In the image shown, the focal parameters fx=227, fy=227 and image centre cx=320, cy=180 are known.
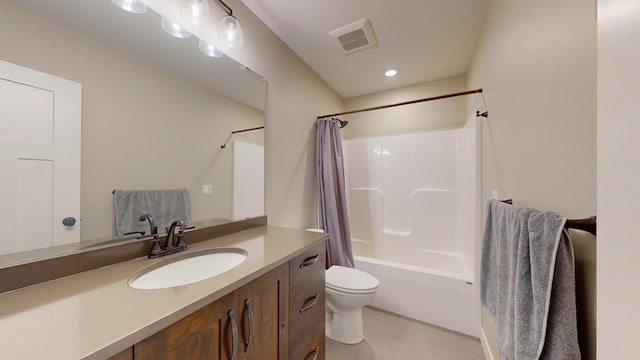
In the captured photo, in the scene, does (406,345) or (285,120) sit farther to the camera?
(285,120)

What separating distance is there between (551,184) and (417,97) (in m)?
2.18

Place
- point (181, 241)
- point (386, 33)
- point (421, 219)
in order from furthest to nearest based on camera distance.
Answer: point (421, 219) → point (386, 33) → point (181, 241)

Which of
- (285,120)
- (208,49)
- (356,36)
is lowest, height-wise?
(285,120)

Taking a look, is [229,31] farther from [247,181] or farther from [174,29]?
[247,181]

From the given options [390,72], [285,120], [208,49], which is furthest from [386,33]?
[208,49]

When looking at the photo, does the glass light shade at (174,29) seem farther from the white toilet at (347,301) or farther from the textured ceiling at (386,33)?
the white toilet at (347,301)

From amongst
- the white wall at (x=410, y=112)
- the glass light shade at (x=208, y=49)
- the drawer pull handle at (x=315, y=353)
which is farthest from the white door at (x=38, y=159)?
the white wall at (x=410, y=112)

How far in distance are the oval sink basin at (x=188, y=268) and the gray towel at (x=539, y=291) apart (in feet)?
3.19

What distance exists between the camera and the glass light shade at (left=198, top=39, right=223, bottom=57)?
122 cm

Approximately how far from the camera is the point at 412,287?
1903 mm

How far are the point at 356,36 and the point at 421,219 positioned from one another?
1990 millimetres

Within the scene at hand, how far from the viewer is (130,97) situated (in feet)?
3.00

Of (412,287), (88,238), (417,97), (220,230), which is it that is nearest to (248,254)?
(220,230)

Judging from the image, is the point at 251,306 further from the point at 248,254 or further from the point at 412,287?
the point at 412,287
